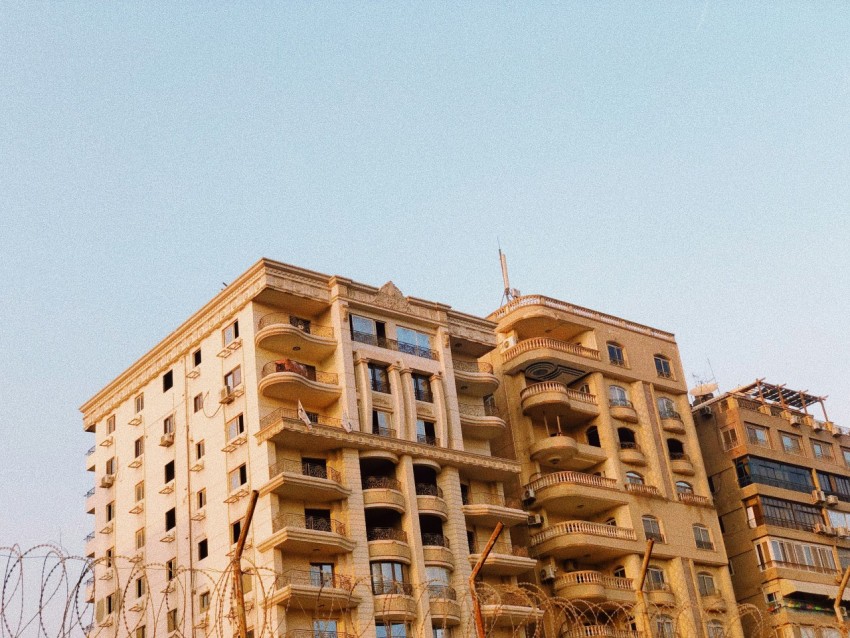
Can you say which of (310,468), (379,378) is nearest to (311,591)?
(310,468)

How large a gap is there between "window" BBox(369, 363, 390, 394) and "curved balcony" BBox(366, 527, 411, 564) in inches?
317

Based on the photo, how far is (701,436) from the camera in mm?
83312

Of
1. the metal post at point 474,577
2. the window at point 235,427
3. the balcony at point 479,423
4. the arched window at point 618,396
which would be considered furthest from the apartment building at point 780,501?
the metal post at point 474,577

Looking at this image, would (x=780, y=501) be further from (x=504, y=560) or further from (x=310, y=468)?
(x=310, y=468)

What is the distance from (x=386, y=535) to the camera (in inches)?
2370

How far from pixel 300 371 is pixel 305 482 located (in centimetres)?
684

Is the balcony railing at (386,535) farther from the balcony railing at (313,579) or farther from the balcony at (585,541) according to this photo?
the balcony at (585,541)

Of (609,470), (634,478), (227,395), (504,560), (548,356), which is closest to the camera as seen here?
(227,395)

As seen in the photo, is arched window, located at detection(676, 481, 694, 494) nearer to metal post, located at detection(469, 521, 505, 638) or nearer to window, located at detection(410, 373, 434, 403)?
window, located at detection(410, 373, 434, 403)

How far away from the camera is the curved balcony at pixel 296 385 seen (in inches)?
2409

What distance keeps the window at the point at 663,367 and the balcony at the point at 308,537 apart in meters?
29.3

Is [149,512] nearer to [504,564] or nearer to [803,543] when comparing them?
[504,564]

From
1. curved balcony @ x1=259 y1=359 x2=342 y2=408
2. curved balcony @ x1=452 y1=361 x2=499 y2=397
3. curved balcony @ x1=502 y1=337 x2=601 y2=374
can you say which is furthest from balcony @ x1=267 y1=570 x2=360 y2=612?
curved balcony @ x1=502 y1=337 x2=601 y2=374

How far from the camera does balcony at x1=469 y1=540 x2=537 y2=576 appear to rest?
6378cm
